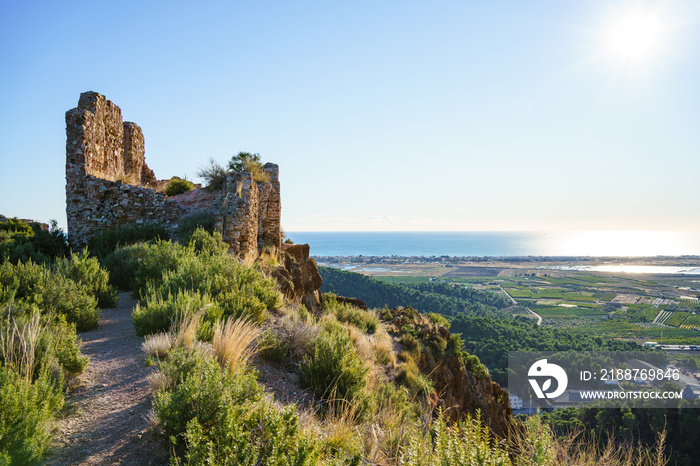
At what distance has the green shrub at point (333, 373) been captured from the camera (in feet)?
14.0

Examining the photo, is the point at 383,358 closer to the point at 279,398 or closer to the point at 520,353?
the point at 279,398

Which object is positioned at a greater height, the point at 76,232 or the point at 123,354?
the point at 76,232

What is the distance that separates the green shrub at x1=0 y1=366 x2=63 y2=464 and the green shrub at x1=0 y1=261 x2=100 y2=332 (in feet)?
9.00

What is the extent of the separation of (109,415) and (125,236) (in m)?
8.62

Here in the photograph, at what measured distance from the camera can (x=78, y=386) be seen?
347 centimetres

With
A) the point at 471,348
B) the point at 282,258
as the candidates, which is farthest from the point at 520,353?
the point at 282,258

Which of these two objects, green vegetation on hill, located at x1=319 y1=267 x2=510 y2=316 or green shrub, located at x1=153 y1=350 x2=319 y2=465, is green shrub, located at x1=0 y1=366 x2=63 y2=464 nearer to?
green shrub, located at x1=153 y1=350 x2=319 y2=465

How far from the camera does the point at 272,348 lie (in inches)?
189

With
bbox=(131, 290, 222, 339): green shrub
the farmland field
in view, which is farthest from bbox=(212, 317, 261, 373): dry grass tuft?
the farmland field

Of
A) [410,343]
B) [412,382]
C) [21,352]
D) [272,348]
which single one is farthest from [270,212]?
[21,352]

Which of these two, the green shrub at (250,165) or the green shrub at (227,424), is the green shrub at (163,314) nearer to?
the green shrub at (227,424)

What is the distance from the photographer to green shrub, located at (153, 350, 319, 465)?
87.4 inches

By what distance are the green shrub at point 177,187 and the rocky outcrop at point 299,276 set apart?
4319 mm

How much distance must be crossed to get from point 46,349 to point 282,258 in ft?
28.9
